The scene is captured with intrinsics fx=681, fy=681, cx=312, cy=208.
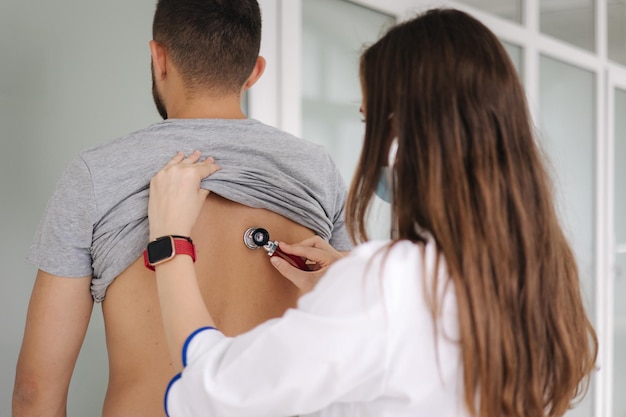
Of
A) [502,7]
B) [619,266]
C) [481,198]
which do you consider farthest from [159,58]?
[619,266]

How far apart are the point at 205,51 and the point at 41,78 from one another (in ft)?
1.72

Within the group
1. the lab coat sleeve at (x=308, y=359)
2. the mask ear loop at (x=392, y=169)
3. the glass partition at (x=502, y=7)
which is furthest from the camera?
the glass partition at (x=502, y=7)

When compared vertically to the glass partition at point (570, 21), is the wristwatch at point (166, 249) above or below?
below

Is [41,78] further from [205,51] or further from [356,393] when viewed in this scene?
[356,393]

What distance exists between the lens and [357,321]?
0.81 metres

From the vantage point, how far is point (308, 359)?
821 mm

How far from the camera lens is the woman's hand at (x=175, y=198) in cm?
104

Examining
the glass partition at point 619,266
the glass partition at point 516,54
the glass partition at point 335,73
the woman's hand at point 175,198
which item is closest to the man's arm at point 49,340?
the woman's hand at point 175,198

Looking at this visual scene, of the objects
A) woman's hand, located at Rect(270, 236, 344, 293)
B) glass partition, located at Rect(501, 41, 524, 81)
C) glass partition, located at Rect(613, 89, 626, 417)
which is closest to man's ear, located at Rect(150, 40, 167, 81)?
woman's hand, located at Rect(270, 236, 344, 293)

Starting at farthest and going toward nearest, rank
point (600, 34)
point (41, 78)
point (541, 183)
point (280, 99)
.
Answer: point (600, 34) → point (280, 99) → point (41, 78) → point (541, 183)

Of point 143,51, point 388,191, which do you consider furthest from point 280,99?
point 388,191

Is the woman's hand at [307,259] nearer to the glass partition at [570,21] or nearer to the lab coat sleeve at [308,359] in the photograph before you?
the lab coat sleeve at [308,359]

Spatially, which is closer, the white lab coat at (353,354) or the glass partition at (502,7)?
the white lab coat at (353,354)

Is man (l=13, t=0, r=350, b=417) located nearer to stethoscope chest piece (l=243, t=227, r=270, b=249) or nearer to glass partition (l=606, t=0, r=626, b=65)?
stethoscope chest piece (l=243, t=227, r=270, b=249)
